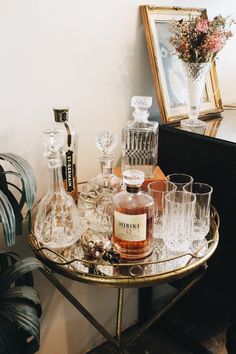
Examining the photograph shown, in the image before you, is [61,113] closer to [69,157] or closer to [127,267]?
[69,157]

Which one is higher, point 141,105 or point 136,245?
point 141,105

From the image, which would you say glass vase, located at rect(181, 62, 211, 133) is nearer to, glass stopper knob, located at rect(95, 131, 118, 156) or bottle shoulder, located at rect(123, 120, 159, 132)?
bottle shoulder, located at rect(123, 120, 159, 132)

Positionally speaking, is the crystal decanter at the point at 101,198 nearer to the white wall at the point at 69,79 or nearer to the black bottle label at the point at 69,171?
the black bottle label at the point at 69,171

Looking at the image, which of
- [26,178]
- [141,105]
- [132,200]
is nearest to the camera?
[26,178]

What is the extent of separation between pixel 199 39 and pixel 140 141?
386 mm

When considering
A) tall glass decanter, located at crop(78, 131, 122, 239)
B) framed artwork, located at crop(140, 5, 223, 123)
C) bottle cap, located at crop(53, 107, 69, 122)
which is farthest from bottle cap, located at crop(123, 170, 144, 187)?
framed artwork, located at crop(140, 5, 223, 123)

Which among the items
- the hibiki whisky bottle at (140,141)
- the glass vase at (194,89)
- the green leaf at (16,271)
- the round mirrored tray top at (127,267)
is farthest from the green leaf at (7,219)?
the glass vase at (194,89)

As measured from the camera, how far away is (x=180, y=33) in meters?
1.28

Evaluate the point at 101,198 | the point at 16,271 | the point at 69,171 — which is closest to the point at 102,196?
the point at 101,198

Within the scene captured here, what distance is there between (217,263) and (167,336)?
23.1 inches

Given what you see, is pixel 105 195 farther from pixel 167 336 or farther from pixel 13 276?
pixel 167 336

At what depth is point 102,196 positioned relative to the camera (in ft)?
3.71

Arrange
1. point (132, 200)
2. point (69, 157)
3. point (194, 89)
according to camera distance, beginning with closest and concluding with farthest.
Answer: point (132, 200) → point (69, 157) → point (194, 89)

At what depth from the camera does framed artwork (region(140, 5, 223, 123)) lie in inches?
53.2
